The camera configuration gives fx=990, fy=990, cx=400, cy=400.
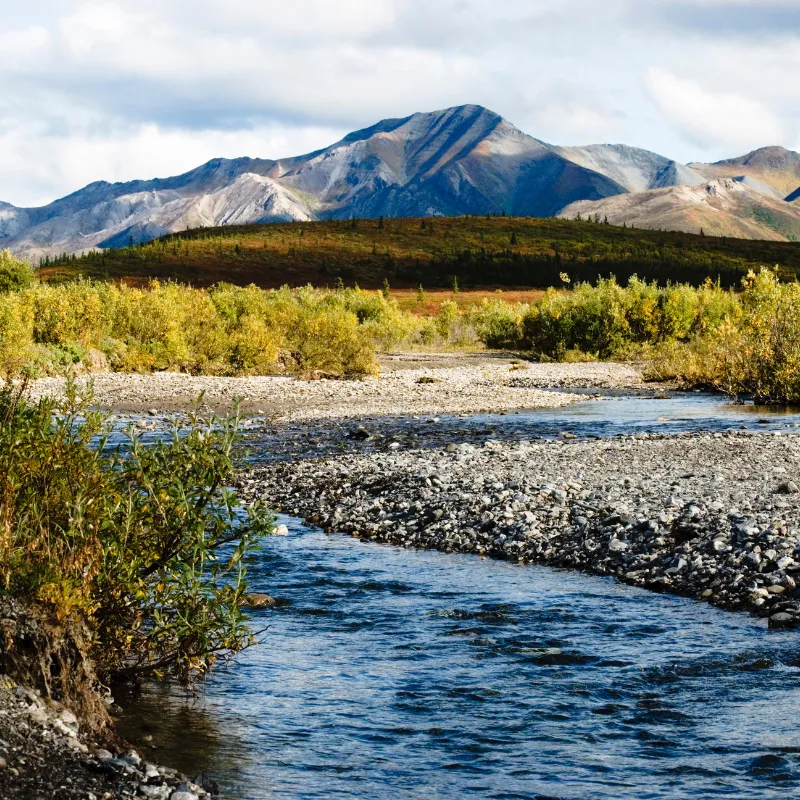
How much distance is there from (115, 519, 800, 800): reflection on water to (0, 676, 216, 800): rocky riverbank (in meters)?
0.54

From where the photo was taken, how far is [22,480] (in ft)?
23.2

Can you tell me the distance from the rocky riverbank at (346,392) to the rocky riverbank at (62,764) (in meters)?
18.9

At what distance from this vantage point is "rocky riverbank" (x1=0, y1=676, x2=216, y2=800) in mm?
5645

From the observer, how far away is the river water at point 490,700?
6625mm

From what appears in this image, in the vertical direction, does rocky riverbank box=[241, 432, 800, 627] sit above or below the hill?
below

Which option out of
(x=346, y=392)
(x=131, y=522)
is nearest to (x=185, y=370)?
(x=346, y=392)

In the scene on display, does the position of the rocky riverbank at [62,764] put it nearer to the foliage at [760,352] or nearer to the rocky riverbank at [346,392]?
the rocky riverbank at [346,392]

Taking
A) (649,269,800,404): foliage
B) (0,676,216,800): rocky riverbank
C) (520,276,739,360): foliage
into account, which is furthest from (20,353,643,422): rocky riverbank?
(0,676,216,800): rocky riverbank

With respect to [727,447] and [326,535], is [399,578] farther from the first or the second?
[727,447]

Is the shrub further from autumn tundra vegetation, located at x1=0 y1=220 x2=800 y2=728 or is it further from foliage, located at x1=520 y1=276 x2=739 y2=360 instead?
foliage, located at x1=520 y1=276 x2=739 y2=360

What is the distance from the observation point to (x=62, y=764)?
5891mm

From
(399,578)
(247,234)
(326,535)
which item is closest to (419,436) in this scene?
(326,535)

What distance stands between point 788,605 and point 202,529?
6069 mm

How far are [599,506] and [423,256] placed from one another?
121 meters
